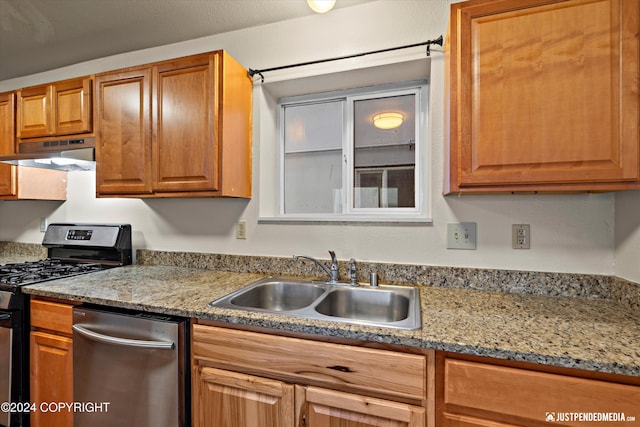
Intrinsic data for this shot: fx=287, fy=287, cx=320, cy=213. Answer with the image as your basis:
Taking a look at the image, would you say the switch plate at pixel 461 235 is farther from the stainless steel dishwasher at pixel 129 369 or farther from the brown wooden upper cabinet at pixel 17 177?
the brown wooden upper cabinet at pixel 17 177

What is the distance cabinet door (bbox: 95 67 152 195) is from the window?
804 millimetres

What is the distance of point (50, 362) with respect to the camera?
1.41 metres

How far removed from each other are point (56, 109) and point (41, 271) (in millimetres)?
1052

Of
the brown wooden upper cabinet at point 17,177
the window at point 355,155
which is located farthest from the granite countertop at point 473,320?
the brown wooden upper cabinet at point 17,177

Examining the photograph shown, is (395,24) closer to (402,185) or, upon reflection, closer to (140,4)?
(402,185)

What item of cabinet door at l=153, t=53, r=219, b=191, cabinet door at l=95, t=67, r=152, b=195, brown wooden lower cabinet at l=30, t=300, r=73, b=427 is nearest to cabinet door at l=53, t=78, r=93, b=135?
cabinet door at l=95, t=67, r=152, b=195

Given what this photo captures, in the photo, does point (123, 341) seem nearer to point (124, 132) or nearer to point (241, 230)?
point (241, 230)

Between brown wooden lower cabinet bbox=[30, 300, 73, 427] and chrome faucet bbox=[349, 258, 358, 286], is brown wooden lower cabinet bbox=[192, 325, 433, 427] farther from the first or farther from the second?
brown wooden lower cabinet bbox=[30, 300, 73, 427]

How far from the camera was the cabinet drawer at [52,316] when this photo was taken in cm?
135

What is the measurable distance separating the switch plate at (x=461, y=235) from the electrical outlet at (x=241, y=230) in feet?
3.91

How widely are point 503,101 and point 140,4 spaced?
194 cm

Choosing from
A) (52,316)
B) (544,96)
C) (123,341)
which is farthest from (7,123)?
(544,96)

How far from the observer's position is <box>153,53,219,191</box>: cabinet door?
59.7 inches

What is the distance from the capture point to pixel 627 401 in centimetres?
75
